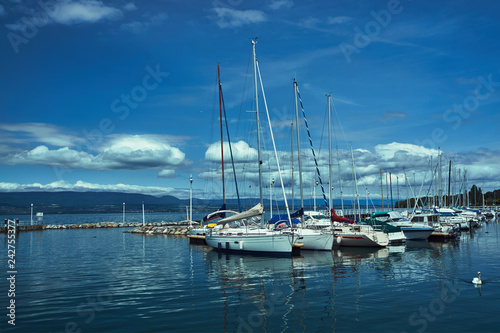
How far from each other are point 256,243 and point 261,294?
12.8m

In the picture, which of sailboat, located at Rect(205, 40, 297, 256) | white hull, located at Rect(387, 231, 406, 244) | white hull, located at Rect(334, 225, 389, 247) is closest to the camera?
sailboat, located at Rect(205, 40, 297, 256)

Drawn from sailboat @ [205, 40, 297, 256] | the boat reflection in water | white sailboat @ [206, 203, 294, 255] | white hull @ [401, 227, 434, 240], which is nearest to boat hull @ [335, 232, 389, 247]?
the boat reflection in water

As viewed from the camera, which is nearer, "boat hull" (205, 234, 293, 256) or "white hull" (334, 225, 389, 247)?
"boat hull" (205, 234, 293, 256)

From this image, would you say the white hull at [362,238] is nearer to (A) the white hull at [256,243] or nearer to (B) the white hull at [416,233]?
(A) the white hull at [256,243]

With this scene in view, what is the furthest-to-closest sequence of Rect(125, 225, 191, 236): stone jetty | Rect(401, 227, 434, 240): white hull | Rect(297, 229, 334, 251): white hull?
Rect(125, 225, 191, 236): stone jetty < Rect(401, 227, 434, 240): white hull < Rect(297, 229, 334, 251): white hull

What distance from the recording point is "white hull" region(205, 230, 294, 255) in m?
31.3

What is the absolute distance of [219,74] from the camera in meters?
49.8

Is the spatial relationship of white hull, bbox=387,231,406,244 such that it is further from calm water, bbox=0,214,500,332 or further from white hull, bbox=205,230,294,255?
white hull, bbox=205,230,294,255

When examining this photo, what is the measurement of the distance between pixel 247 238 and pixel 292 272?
8.15 metres

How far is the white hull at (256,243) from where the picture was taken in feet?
103

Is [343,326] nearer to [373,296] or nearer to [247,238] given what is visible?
[373,296]

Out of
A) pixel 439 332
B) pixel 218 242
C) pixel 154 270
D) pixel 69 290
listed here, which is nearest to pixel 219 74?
pixel 218 242

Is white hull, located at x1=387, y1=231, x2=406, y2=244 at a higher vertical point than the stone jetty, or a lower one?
higher

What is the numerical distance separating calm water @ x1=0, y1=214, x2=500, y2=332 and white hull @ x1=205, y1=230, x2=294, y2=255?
0.83m
